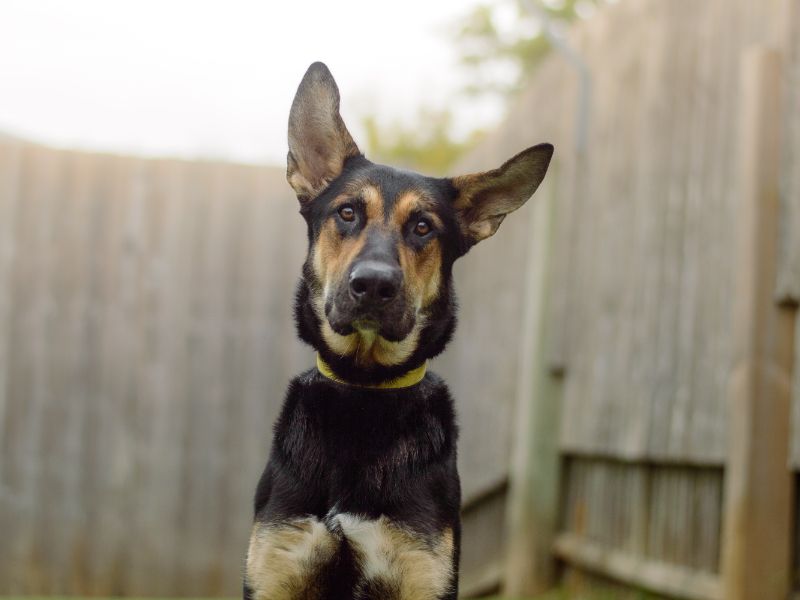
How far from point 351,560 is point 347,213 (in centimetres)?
101

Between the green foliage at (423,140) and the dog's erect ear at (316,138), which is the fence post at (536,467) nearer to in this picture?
the dog's erect ear at (316,138)

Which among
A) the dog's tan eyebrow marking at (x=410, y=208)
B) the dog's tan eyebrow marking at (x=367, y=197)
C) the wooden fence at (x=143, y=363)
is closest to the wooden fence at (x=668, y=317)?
the wooden fence at (x=143, y=363)

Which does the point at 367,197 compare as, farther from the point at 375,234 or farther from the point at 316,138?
the point at 316,138

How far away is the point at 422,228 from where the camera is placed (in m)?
3.31

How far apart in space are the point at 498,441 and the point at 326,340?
4497 mm

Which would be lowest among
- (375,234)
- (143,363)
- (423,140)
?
(143,363)

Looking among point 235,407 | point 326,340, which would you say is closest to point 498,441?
point 235,407

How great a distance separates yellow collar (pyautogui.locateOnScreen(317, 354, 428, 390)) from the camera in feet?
10.4

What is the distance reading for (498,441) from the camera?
7535mm

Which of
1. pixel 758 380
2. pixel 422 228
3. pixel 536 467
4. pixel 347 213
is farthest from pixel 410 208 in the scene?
pixel 536 467

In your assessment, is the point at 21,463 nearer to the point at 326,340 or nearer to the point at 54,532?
the point at 54,532

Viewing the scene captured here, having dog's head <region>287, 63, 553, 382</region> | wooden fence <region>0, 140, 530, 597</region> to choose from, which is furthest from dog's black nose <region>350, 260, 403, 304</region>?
wooden fence <region>0, 140, 530, 597</region>

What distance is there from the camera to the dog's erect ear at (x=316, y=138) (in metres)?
3.33

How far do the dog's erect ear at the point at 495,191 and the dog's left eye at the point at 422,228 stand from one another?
26 centimetres
